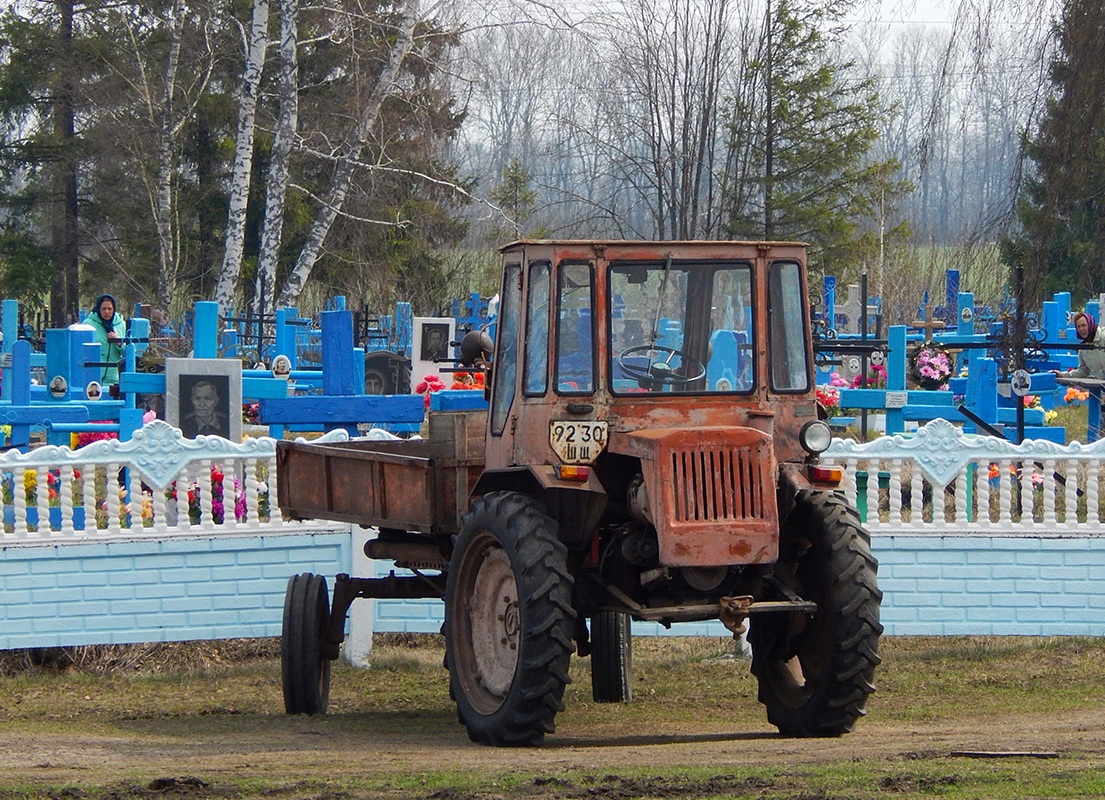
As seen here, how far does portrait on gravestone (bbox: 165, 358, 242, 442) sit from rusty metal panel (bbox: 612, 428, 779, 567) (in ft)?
21.9

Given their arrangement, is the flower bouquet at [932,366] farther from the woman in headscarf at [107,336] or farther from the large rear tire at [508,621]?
the large rear tire at [508,621]

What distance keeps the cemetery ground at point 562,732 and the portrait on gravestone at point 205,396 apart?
243 cm

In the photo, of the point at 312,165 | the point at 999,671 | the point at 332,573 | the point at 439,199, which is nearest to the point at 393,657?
the point at 332,573

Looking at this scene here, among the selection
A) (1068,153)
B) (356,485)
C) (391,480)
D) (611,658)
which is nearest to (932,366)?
(1068,153)

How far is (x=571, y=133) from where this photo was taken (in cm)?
2147

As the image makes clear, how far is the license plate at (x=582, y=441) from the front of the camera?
7.00 metres

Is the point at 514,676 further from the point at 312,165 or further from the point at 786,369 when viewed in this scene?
the point at 312,165

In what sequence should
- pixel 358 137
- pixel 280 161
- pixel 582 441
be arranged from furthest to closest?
pixel 358 137 < pixel 280 161 < pixel 582 441

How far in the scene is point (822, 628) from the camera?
7438 millimetres

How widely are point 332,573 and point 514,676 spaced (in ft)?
13.1

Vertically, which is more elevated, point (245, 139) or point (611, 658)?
point (245, 139)

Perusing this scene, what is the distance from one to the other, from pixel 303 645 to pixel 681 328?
10.1ft

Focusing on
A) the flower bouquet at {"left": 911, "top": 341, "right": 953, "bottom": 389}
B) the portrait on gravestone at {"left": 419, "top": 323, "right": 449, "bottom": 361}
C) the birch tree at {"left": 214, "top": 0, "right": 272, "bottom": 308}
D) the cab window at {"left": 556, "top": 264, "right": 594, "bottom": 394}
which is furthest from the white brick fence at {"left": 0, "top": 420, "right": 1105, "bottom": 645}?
the birch tree at {"left": 214, "top": 0, "right": 272, "bottom": 308}

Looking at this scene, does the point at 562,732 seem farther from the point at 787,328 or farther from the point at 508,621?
the point at 787,328
